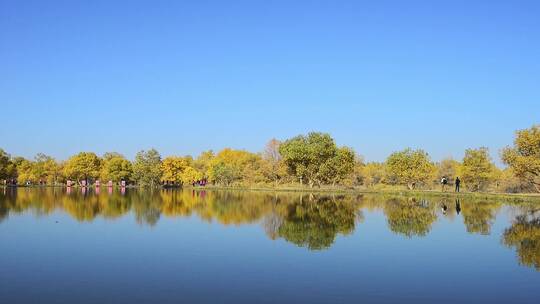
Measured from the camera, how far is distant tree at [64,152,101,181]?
113875 mm

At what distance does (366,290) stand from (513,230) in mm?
15694

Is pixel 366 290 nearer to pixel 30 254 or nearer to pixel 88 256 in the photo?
pixel 88 256

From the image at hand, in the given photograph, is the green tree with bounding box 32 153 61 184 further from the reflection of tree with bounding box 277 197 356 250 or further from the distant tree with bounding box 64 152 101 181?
the reflection of tree with bounding box 277 197 356 250

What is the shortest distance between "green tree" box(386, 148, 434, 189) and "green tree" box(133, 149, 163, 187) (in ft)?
182

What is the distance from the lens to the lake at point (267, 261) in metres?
12.0

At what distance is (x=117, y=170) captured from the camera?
375ft

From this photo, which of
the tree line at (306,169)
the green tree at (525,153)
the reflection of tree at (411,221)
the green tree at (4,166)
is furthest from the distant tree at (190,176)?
the reflection of tree at (411,221)

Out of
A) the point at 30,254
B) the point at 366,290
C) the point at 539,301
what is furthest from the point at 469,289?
the point at 30,254

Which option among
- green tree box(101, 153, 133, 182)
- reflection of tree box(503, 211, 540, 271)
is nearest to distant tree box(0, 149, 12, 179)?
green tree box(101, 153, 133, 182)

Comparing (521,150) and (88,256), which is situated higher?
(521,150)

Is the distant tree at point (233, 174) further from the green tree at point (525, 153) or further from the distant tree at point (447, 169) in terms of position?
the green tree at point (525, 153)

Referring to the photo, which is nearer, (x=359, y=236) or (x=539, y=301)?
(x=539, y=301)

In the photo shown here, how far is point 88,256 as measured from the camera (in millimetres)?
16812

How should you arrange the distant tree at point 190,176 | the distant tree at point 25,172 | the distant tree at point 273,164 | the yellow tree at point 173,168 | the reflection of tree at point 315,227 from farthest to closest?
the distant tree at point 25,172 < the yellow tree at point 173,168 < the distant tree at point 190,176 < the distant tree at point 273,164 < the reflection of tree at point 315,227
